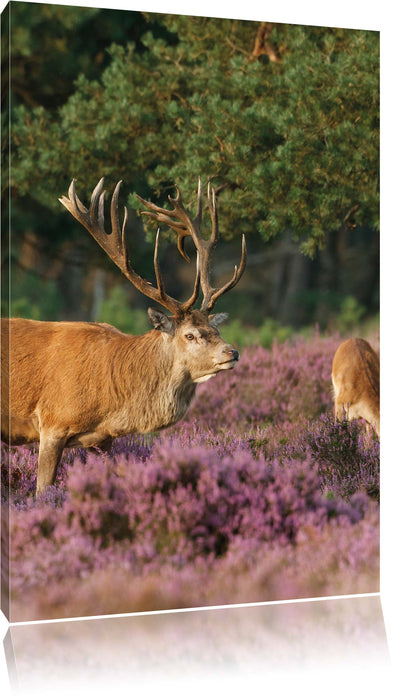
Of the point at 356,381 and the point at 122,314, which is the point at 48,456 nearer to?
the point at 122,314

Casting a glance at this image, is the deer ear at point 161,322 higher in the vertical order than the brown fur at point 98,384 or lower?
higher

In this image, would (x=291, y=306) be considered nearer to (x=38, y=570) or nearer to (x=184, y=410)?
(x=184, y=410)

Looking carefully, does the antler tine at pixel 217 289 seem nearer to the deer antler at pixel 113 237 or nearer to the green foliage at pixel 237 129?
the deer antler at pixel 113 237

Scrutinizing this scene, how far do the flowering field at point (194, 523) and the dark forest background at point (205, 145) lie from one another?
1.15 meters

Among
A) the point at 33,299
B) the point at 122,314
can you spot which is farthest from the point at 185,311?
the point at 122,314

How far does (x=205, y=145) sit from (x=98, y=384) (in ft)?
6.16

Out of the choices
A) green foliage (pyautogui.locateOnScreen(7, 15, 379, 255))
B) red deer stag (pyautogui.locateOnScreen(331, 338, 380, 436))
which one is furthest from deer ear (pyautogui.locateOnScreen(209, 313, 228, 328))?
red deer stag (pyautogui.locateOnScreen(331, 338, 380, 436))

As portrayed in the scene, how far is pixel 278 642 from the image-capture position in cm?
605

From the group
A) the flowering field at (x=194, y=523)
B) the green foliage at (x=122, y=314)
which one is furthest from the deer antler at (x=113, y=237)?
the green foliage at (x=122, y=314)

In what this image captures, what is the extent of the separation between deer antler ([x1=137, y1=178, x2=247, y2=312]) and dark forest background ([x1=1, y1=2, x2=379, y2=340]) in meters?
0.25

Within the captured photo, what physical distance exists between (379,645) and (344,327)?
274 centimetres

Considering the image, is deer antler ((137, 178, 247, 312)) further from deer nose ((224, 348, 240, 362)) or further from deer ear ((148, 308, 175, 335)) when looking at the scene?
deer nose ((224, 348, 240, 362))

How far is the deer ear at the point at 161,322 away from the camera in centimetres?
652

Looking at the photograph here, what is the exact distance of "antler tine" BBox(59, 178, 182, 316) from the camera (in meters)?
6.67
